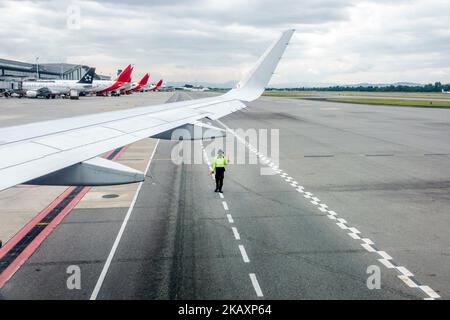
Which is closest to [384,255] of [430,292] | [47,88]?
[430,292]

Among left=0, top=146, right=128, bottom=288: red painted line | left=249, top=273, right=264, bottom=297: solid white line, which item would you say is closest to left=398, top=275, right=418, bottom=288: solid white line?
left=249, top=273, right=264, bottom=297: solid white line

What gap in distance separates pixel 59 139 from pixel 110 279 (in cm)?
385

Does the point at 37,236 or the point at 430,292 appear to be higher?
the point at 37,236

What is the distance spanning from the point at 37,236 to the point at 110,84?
→ 4233 inches

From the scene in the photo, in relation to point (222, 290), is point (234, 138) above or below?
above

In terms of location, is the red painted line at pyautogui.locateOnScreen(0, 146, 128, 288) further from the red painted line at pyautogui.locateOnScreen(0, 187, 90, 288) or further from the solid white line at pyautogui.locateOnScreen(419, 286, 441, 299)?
the solid white line at pyautogui.locateOnScreen(419, 286, 441, 299)

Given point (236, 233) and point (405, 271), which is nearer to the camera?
point (405, 271)

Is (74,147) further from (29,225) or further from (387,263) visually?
(387,263)

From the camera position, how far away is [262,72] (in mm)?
15156

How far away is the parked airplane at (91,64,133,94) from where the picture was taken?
109750mm

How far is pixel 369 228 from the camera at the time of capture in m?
12.6

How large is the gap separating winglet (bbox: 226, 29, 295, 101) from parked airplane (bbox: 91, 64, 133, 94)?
101 meters
